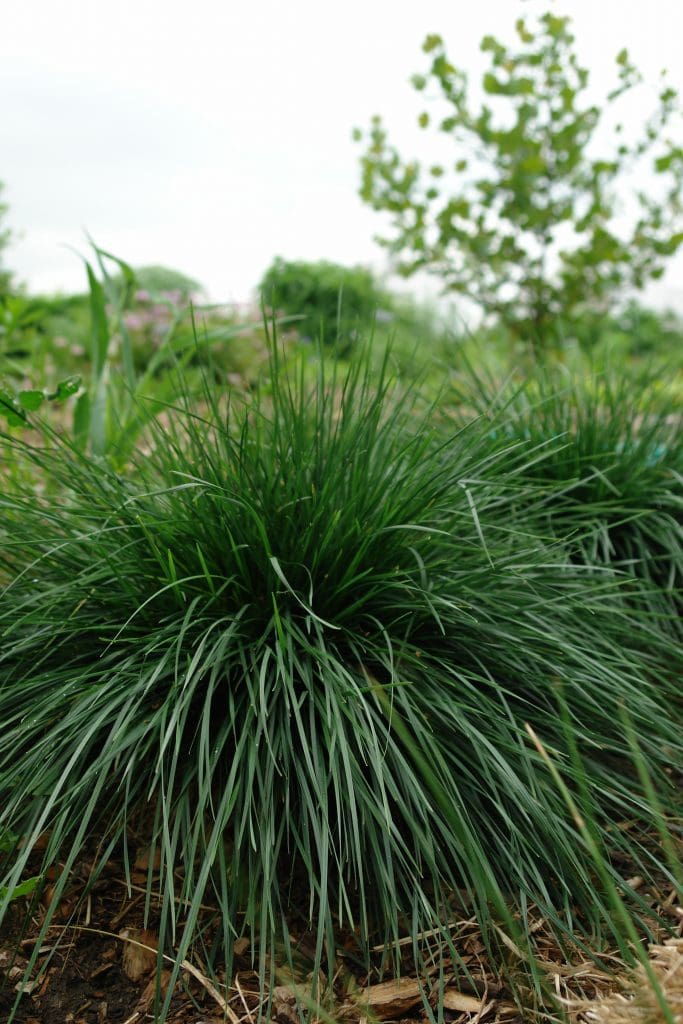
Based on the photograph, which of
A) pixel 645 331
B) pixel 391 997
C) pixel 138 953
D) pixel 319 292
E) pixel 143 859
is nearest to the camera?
pixel 391 997

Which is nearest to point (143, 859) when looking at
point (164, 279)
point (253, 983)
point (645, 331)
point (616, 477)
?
point (253, 983)

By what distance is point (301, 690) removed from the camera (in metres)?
1.82

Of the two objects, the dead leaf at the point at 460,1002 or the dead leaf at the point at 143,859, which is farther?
the dead leaf at the point at 143,859

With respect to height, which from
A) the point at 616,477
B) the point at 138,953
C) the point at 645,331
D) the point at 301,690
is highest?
the point at 616,477

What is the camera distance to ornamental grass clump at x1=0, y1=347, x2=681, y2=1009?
5.40 ft

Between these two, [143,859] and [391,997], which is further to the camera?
[143,859]

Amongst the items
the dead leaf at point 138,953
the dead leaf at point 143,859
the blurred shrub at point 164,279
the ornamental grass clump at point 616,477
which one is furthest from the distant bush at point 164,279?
the dead leaf at point 138,953

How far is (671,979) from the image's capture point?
1.41 meters

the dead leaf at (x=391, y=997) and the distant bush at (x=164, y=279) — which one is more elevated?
the distant bush at (x=164, y=279)

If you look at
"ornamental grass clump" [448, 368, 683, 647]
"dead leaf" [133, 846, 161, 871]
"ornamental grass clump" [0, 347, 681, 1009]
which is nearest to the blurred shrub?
"ornamental grass clump" [448, 368, 683, 647]

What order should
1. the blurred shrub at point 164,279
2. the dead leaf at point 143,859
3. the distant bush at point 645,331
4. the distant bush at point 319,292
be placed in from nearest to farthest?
1. the dead leaf at point 143,859
2. the distant bush at point 645,331
3. the distant bush at point 319,292
4. the blurred shrub at point 164,279

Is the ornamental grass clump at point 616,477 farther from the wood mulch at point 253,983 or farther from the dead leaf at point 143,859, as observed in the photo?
the dead leaf at point 143,859

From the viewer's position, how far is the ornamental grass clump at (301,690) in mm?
1646

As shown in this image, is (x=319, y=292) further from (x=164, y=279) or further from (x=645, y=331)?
(x=645, y=331)
